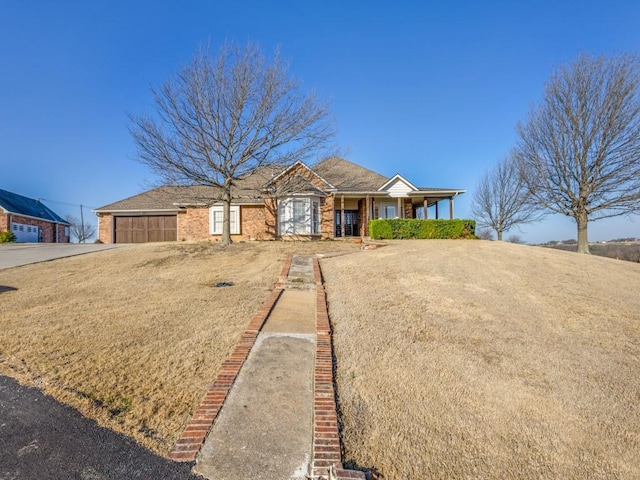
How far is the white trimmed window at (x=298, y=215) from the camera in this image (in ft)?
Result: 62.5

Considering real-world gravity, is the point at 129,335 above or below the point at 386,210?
below

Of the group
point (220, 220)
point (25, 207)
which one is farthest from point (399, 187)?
point (25, 207)

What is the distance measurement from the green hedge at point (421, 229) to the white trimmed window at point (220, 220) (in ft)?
27.6

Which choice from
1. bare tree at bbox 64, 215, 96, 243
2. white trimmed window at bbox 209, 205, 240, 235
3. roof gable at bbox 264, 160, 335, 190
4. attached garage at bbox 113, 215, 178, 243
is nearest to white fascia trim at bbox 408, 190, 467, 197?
roof gable at bbox 264, 160, 335, 190

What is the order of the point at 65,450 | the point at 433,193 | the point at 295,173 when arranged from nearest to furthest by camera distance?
the point at 65,450, the point at 295,173, the point at 433,193

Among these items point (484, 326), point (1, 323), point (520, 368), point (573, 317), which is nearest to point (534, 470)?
point (520, 368)

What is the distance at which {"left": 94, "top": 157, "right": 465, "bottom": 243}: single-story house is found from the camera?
18734 millimetres

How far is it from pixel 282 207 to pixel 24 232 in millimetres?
25401

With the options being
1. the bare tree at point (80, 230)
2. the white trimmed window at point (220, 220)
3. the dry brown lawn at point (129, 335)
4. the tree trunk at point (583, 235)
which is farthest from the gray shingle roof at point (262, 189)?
the bare tree at point (80, 230)

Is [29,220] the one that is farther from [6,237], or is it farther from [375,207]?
[375,207]

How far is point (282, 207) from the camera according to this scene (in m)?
19.3

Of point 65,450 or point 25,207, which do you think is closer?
point 65,450

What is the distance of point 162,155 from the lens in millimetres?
14250

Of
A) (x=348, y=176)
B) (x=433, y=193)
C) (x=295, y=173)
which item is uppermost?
(x=348, y=176)
